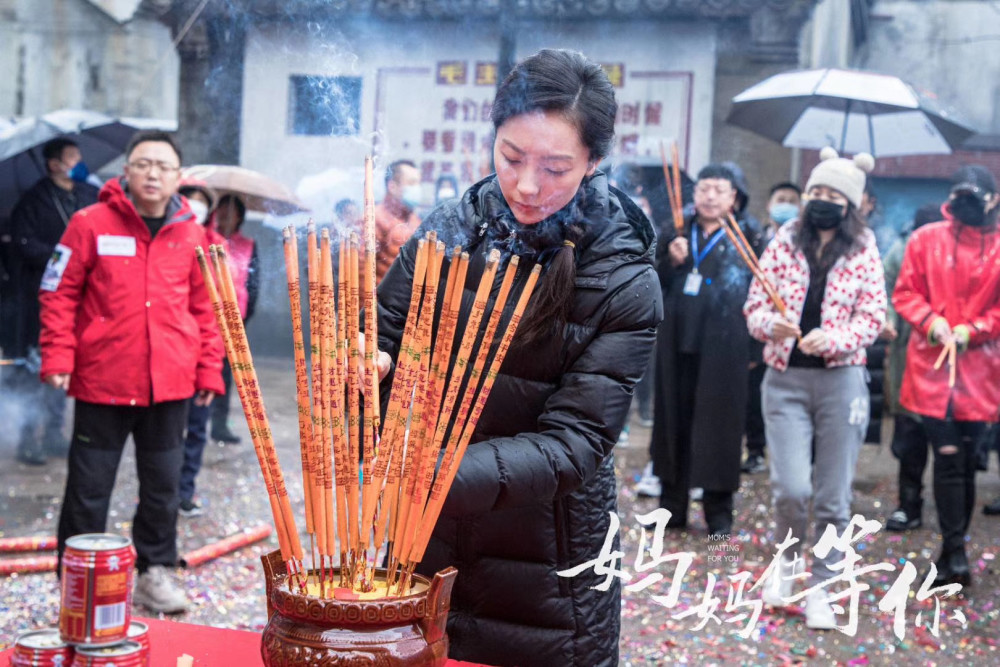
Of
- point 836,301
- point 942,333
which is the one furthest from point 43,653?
point 942,333

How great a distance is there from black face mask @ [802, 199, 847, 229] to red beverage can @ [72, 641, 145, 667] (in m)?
3.42

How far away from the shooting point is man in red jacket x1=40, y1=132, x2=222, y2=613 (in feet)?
12.1

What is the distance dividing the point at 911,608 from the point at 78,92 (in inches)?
570

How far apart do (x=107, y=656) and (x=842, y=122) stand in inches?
223

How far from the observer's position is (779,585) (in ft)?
13.8

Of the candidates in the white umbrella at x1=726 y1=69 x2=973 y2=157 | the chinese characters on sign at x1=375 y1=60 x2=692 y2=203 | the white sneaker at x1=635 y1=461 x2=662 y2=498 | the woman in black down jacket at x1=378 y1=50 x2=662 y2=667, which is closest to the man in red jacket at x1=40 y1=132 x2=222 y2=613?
the woman in black down jacket at x1=378 y1=50 x2=662 y2=667

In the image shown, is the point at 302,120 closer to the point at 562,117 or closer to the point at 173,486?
the point at 173,486

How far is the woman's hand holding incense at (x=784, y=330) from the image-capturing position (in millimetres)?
4035

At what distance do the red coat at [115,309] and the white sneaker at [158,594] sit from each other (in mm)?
646

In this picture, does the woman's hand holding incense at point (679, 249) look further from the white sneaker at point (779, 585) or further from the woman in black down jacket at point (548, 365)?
the woman in black down jacket at point (548, 365)

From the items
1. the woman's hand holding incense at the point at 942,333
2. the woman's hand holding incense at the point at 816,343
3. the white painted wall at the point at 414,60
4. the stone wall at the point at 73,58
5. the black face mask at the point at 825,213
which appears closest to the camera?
the woman's hand holding incense at the point at 816,343

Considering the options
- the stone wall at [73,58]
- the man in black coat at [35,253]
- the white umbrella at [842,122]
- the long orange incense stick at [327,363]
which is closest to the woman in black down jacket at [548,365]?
the long orange incense stick at [327,363]

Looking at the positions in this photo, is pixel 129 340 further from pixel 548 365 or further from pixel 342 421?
pixel 342 421

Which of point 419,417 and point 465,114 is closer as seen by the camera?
point 419,417
